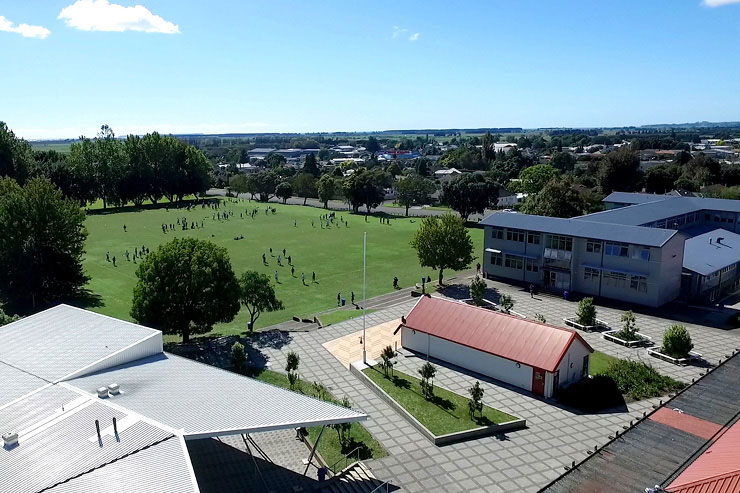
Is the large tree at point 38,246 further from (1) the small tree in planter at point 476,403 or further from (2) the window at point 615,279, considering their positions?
(2) the window at point 615,279

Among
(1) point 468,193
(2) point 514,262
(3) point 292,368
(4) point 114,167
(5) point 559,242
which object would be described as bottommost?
(3) point 292,368

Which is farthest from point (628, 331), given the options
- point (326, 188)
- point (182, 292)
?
point (326, 188)

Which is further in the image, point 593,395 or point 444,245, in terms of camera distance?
point 444,245

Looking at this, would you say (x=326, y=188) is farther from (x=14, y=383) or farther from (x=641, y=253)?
(x=14, y=383)

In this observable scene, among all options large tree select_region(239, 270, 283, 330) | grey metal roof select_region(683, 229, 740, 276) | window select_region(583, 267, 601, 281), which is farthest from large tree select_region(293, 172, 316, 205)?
grey metal roof select_region(683, 229, 740, 276)

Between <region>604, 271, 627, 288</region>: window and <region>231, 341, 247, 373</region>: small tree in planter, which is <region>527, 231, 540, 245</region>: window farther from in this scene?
<region>231, 341, 247, 373</region>: small tree in planter

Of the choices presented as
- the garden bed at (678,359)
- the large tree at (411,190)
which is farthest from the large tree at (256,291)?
the large tree at (411,190)

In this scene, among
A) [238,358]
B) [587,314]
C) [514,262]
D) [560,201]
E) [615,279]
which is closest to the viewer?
[238,358]
